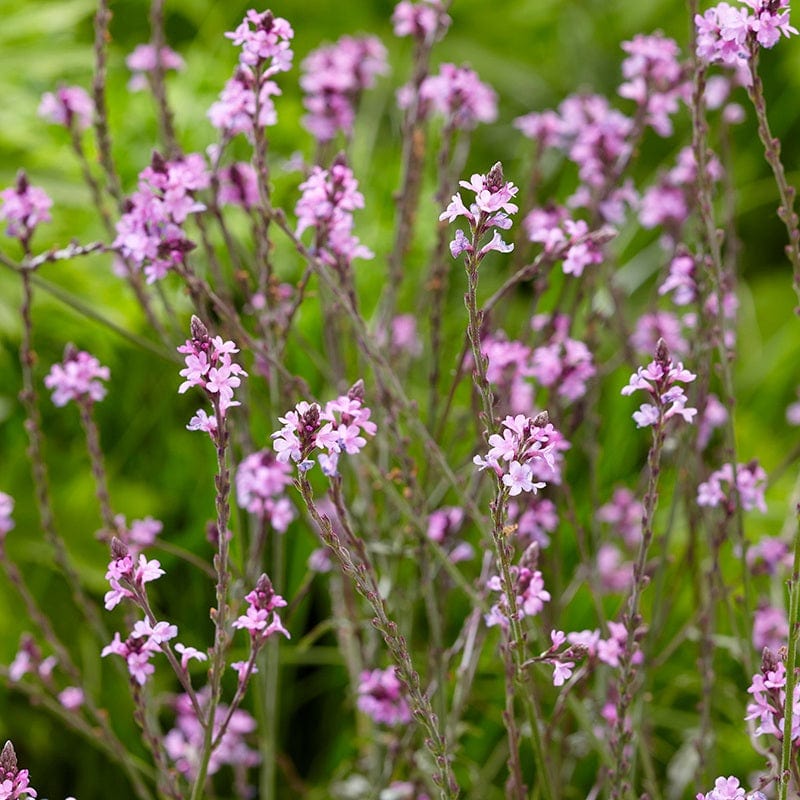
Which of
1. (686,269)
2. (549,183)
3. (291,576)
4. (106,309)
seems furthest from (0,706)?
(549,183)

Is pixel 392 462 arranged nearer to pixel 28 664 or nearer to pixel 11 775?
pixel 28 664

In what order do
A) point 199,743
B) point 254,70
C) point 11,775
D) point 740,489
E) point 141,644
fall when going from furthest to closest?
point 199,743, point 740,489, point 254,70, point 141,644, point 11,775

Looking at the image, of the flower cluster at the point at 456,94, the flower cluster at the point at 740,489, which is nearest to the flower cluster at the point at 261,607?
the flower cluster at the point at 740,489

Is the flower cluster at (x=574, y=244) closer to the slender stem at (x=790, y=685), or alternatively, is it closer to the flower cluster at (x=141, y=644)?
the slender stem at (x=790, y=685)

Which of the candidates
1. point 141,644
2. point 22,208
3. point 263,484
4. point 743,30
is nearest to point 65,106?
point 22,208

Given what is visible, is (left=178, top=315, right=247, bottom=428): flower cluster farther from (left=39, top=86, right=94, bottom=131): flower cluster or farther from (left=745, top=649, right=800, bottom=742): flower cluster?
(left=39, top=86, right=94, bottom=131): flower cluster
